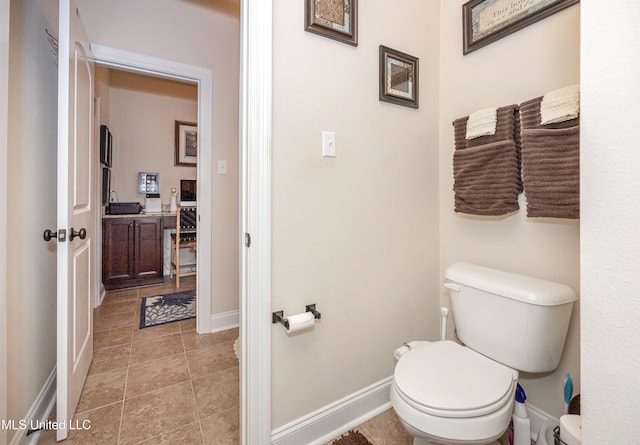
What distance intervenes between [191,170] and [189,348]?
8.92ft

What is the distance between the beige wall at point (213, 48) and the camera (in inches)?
77.1

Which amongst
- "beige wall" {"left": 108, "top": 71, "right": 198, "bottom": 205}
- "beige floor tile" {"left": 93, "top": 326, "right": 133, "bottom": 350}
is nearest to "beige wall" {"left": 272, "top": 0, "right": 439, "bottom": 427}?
"beige floor tile" {"left": 93, "top": 326, "right": 133, "bottom": 350}

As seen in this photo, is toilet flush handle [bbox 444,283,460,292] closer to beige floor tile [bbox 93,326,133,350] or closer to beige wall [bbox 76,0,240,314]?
Answer: beige wall [bbox 76,0,240,314]

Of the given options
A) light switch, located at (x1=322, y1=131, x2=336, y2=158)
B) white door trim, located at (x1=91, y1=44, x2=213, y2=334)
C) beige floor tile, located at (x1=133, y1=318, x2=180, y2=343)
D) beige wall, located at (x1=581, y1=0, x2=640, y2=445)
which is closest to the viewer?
beige wall, located at (x1=581, y1=0, x2=640, y2=445)

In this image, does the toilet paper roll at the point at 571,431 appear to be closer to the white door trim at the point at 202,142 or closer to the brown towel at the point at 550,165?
the brown towel at the point at 550,165

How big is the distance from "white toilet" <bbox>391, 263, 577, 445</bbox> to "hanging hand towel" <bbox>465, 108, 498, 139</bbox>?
62 cm

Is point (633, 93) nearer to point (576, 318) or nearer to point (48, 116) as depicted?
point (576, 318)

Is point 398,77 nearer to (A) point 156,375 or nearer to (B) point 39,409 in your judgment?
(A) point 156,375

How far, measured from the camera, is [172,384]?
166 centimetres

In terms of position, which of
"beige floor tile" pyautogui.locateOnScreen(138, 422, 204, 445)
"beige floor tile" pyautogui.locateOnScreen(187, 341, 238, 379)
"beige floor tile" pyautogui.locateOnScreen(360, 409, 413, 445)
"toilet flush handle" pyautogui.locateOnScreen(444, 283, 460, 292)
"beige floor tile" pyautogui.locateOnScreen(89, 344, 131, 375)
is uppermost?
"toilet flush handle" pyautogui.locateOnScreen(444, 283, 460, 292)

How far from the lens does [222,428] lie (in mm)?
1348

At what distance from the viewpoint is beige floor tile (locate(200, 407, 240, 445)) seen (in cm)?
128

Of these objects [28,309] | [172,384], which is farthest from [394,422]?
[28,309]

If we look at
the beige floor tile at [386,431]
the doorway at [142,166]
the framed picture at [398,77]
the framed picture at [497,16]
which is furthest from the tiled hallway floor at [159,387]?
the framed picture at [497,16]
